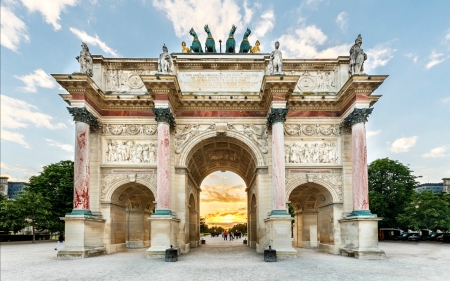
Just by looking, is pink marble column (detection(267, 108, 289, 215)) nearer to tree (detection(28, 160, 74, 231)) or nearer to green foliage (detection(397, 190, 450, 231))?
green foliage (detection(397, 190, 450, 231))

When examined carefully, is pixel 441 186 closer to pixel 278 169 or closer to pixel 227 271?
pixel 278 169

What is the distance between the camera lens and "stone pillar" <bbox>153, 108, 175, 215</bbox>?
21.6 metres

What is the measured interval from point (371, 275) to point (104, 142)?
18208 millimetres

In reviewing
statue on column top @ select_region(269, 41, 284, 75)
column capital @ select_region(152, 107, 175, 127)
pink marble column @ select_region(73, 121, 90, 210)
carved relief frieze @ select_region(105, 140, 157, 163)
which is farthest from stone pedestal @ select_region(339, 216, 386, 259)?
pink marble column @ select_region(73, 121, 90, 210)

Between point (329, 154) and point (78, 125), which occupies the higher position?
point (78, 125)

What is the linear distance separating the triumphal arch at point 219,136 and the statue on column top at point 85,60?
4.3 inches

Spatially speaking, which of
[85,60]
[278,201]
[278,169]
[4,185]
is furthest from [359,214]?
[4,185]

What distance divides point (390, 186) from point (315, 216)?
68.9ft

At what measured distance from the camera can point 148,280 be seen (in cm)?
1285

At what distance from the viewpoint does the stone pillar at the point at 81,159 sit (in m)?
22.0

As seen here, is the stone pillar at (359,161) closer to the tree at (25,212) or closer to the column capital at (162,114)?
the column capital at (162,114)

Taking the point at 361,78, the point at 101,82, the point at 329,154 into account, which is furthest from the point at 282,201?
the point at 101,82

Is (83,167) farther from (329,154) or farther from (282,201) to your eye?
(329,154)

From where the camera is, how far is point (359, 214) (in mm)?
21406
